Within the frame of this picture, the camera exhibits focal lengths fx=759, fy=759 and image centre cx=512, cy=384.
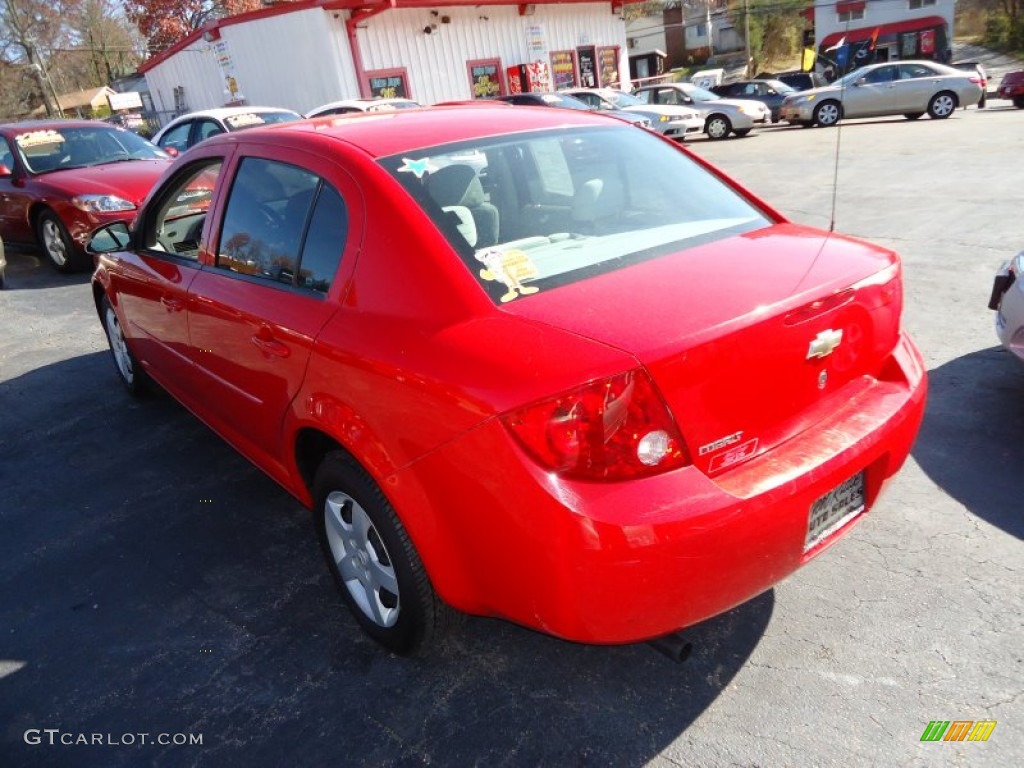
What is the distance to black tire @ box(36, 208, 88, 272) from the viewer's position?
841 centimetres

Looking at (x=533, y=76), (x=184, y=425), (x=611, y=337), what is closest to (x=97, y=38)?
(x=533, y=76)

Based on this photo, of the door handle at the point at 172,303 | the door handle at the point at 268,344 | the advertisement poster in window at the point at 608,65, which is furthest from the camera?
the advertisement poster in window at the point at 608,65

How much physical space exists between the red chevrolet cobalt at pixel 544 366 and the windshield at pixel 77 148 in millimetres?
7191

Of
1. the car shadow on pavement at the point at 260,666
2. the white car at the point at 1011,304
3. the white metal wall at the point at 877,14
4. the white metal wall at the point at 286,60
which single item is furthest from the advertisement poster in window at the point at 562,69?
the white metal wall at the point at 877,14

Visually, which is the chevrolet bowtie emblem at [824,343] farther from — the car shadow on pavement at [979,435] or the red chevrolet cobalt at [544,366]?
the car shadow on pavement at [979,435]

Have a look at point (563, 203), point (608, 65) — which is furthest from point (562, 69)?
point (563, 203)

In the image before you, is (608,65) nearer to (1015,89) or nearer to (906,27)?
(1015,89)

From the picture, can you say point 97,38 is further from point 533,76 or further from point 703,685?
point 703,685

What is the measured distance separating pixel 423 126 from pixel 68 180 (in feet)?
23.9

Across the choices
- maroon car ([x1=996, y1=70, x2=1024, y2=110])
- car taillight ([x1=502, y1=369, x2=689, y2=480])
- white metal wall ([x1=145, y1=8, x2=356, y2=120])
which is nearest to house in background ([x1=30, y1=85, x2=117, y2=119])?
white metal wall ([x1=145, y1=8, x2=356, y2=120])

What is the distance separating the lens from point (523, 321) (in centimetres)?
205

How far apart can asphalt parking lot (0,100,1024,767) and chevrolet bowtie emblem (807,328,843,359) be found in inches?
28.2

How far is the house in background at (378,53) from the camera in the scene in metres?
18.0

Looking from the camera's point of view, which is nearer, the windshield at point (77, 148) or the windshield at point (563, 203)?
the windshield at point (563, 203)
